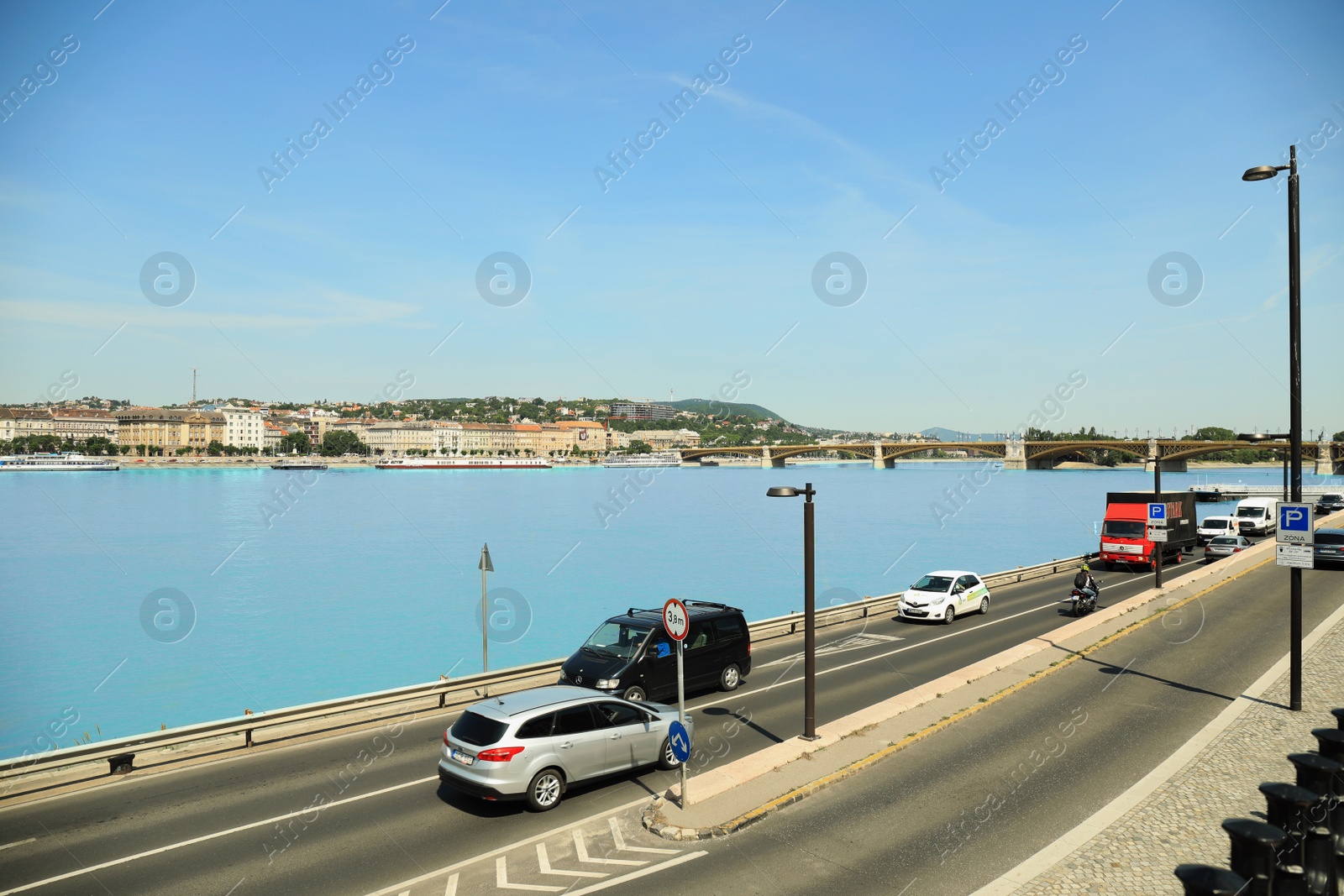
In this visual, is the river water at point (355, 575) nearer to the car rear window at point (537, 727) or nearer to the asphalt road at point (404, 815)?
the asphalt road at point (404, 815)

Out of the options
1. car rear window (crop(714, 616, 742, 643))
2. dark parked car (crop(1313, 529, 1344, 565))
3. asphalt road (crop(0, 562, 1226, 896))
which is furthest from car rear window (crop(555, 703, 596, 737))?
dark parked car (crop(1313, 529, 1344, 565))

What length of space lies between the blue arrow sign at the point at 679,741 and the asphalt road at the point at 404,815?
112cm

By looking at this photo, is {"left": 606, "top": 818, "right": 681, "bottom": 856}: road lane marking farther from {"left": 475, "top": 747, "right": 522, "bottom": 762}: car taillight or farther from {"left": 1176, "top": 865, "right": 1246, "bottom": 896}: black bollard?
{"left": 1176, "top": 865, "right": 1246, "bottom": 896}: black bollard

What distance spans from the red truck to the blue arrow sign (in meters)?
33.7

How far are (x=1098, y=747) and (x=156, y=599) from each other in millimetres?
51128

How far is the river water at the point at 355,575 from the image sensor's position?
31.7m

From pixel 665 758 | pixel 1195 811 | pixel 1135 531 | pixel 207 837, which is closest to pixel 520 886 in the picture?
pixel 665 758

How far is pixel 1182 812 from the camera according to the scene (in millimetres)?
10008

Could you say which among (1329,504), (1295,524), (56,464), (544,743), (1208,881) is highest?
(1295,524)

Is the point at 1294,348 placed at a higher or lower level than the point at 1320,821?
higher

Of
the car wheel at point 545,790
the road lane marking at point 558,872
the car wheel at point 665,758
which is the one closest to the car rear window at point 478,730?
the car wheel at point 545,790

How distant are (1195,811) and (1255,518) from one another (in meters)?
55.5

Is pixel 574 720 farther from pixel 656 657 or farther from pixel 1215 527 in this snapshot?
pixel 1215 527

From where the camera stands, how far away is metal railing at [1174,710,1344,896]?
5.78m
